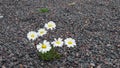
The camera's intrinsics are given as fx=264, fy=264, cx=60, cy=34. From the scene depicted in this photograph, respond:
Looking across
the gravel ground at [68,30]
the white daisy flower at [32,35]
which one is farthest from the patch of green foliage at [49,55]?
the white daisy flower at [32,35]

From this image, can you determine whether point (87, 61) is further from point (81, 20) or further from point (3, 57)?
point (81, 20)

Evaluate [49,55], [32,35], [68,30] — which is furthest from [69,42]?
[68,30]

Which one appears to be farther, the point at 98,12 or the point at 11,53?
the point at 98,12

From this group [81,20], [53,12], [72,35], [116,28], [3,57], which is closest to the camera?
[3,57]

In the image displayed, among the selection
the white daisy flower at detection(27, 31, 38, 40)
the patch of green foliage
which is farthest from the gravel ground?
the white daisy flower at detection(27, 31, 38, 40)

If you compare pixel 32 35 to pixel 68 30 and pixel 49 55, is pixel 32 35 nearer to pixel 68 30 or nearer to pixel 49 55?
pixel 49 55

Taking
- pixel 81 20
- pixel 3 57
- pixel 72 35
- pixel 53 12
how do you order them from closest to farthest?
pixel 3 57 → pixel 72 35 → pixel 81 20 → pixel 53 12

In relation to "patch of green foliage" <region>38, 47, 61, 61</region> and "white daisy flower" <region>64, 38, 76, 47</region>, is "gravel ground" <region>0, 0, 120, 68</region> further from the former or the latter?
"white daisy flower" <region>64, 38, 76, 47</region>

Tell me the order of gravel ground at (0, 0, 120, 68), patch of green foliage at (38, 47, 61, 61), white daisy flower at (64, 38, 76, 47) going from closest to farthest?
white daisy flower at (64, 38, 76, 47) < patch of green foliage at (38, 47, 61, 61) < gravel ground at (0, 0, 120, 68)

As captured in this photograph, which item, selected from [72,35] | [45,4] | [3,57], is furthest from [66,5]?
[3,57]
